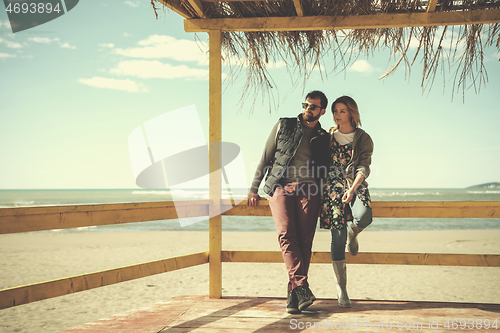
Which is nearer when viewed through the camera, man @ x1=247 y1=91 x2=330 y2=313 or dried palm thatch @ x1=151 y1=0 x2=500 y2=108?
man @ x1=247 y1=91 x2=330 y2=313

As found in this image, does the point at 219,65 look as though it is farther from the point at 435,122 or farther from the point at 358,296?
the point at 435,122

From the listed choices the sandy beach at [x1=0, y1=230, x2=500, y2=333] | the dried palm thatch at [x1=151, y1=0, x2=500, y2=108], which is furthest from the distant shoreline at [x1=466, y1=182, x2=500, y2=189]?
the dried palm thatch at [x1=151, y1=0, x2=500, y2=108]

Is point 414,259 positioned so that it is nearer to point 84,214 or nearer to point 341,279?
point 341,279

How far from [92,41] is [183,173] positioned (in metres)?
46.6

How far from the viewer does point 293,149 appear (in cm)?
263

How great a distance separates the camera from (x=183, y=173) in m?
3.59

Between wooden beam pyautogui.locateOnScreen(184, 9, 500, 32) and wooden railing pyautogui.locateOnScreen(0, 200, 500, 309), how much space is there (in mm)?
1419

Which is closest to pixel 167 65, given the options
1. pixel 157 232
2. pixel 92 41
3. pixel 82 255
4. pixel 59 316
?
pixel 92 41

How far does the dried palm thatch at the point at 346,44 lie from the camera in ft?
9.50

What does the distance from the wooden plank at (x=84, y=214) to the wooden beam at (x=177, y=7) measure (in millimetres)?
1505

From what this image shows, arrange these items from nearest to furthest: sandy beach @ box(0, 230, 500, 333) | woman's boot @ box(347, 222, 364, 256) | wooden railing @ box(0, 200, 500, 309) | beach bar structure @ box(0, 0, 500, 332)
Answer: wooden railing @ box(0, 200, 500, 309) → woman's boot @ box(347, 222, 364, 256) → beach bar structure @ box(0, 0, 500, 332) → sandy beach @ box(0, 230, 500, 333)

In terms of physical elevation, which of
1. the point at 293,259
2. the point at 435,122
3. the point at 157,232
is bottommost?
the point at 157,232

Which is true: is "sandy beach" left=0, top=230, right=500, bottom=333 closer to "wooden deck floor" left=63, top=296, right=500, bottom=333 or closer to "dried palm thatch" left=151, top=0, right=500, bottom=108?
"wooden deck floor" left=63, top=296, right=500, bottom=333

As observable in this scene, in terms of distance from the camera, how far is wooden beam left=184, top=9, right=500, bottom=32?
276cm
